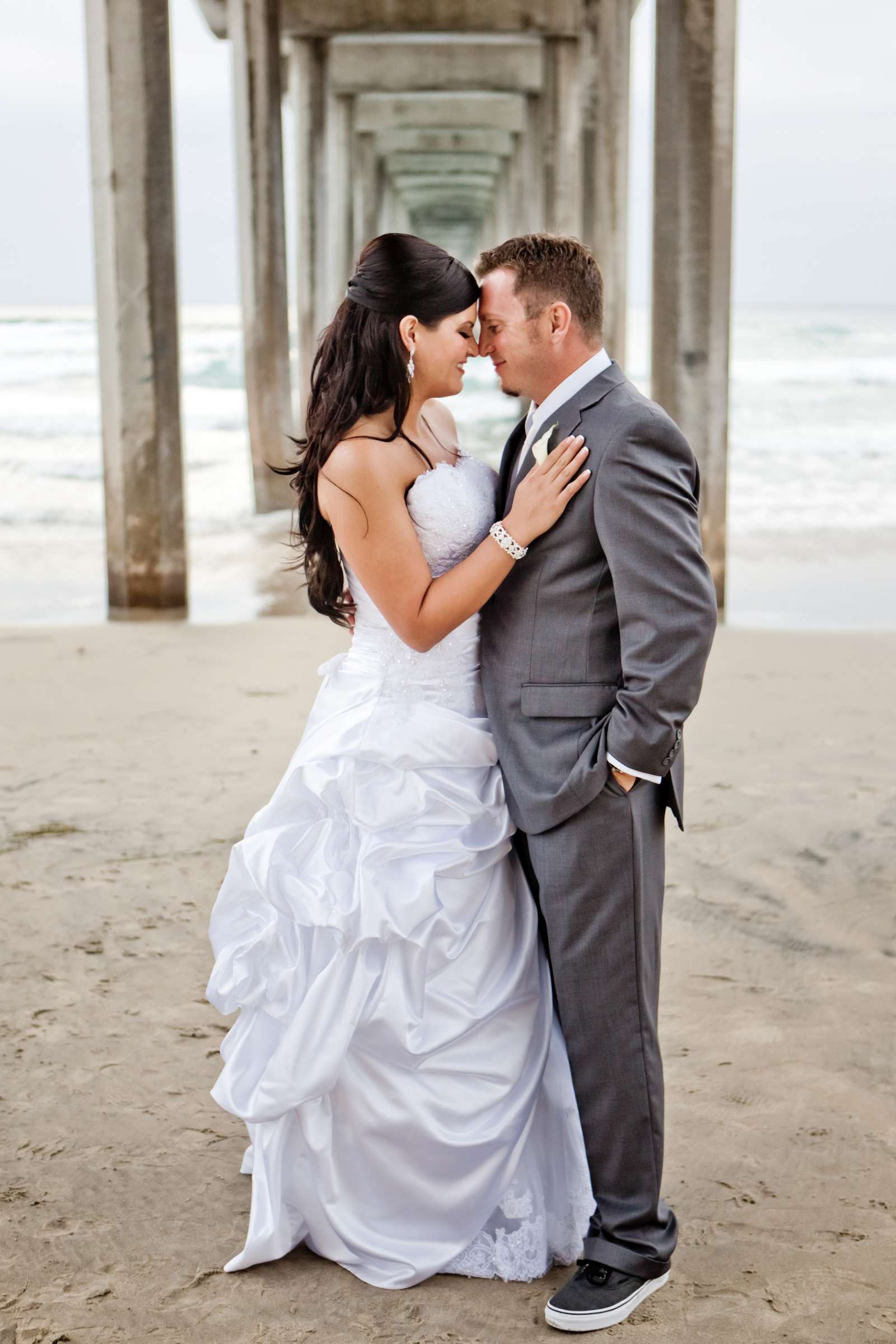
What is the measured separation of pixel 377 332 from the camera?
2.46m

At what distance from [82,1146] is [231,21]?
1200cm

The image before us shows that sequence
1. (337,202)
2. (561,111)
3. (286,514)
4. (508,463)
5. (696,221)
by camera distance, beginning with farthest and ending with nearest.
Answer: (337,202) → (561,111) → (286,514) → (696,221) → (508,463)

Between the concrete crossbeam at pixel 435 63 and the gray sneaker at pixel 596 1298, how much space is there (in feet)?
60.7

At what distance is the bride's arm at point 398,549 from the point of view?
2344 mm

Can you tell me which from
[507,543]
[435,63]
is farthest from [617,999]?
[435,63]

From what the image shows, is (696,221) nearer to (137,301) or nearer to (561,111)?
(137,301)

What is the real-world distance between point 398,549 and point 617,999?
853 millimetres

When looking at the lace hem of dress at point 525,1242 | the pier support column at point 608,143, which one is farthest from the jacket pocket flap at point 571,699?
the pier support column at point 608,143

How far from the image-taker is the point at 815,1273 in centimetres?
239

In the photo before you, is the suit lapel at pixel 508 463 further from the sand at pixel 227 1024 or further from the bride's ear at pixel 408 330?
the sand at pixel 227 1024

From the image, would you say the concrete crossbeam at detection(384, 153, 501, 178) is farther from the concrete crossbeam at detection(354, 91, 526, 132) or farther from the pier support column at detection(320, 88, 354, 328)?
the pier support column at detection(320, 88, 354, 328)

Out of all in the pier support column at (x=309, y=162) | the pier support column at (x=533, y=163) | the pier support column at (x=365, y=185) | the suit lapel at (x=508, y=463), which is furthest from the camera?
Answer: the pier support column at (x=365, y=185)

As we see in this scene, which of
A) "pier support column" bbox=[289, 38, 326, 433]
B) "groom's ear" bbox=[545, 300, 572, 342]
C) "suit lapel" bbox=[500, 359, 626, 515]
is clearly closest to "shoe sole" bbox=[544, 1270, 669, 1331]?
"suit lapel" bbox=[500, 359, 626, 515]

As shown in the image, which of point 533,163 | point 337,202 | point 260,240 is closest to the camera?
point 260,240
